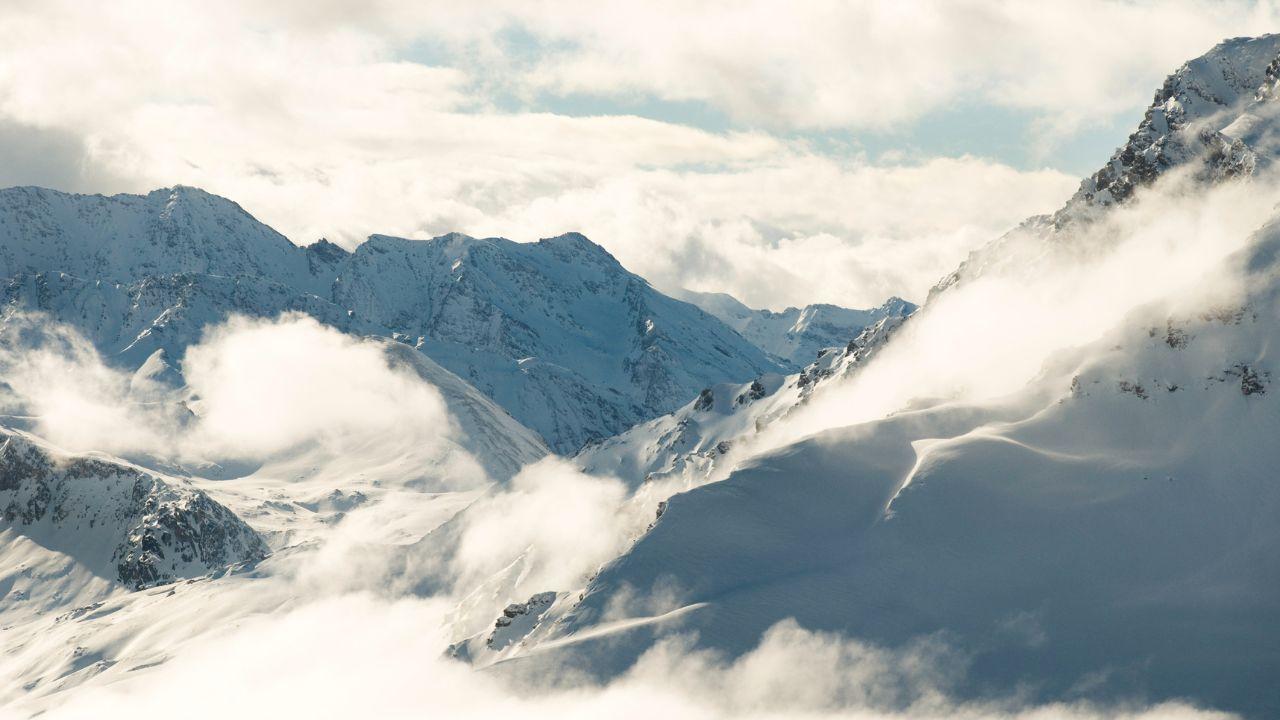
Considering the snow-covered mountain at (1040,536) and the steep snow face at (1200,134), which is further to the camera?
the steep snow face at (1200,134)

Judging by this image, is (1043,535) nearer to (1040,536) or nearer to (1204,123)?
(1040,536)

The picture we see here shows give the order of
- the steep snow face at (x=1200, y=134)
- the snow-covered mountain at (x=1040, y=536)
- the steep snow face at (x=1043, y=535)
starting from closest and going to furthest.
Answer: the steep snow face at (x=1043, y=535)
the snow-covered mountain at (x=1040, y=536)
the steep snow face at (x=1200, y=134)

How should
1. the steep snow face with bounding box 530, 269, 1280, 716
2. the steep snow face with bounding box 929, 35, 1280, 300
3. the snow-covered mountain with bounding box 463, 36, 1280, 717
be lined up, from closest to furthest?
1. the steep snow face with bounding box 530, 269, 1280, 716
2. the snow-covered mountain with bounding box 463, 36, 1280, 717
3. the steep snow face with bounding box 929, 35, 1280, 300

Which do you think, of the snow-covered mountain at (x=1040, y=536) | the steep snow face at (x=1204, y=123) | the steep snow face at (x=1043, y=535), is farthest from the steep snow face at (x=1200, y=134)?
the steep snow face at (x=1043, y=535)

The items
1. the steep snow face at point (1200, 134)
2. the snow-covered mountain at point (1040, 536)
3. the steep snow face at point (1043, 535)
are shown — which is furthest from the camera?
the steep snow face at point (1200, 134)

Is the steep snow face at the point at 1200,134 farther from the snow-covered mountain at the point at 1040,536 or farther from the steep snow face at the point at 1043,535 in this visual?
the steep snow face at the point at 1043,535

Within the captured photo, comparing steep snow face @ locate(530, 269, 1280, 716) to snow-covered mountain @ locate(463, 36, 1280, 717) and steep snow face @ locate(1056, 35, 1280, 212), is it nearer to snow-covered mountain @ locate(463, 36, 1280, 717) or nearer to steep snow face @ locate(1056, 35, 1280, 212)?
snow-covered mountain @ locate(463, 36, 1280, 717)

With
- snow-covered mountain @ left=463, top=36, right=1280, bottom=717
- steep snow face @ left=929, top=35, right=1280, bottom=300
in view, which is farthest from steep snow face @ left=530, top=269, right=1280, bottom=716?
steep snow face @ left=929, top=35, right=1280, bottom=300

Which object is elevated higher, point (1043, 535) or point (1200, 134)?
point (1200, 134)

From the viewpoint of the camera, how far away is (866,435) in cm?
13050

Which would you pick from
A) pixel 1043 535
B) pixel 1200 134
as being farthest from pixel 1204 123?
pixel 1043 535

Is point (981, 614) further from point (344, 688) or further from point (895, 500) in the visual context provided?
point (344, 688)

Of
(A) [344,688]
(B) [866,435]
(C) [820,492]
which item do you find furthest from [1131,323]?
(A) [344,688]

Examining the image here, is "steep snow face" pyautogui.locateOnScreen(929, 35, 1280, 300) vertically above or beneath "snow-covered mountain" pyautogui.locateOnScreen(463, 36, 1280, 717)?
above
